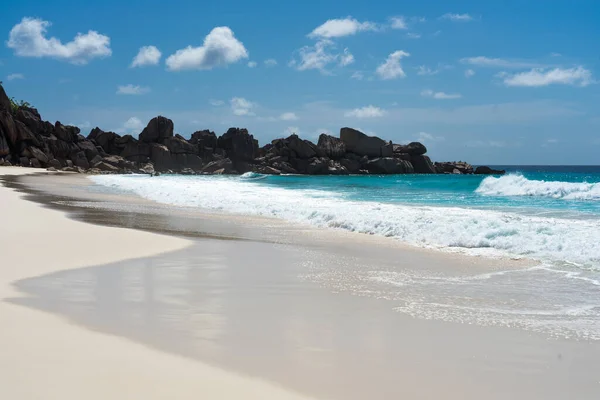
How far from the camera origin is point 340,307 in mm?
6273

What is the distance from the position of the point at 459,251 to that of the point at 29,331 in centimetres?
793

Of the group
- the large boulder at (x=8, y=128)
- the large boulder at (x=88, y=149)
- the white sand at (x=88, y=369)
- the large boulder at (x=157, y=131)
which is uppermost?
the large boulder at (x=157, y=131)

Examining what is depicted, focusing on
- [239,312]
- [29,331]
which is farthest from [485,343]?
[29,331]

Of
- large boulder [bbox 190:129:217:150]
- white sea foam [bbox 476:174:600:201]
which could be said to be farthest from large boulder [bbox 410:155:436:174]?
white sea foam [bbox 476:174:600:201]

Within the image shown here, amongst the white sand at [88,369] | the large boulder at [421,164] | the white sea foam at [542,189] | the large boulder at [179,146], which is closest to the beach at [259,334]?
the white sand at [88,369]

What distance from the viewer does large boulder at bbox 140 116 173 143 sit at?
9612 cm

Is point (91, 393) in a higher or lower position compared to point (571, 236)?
lower

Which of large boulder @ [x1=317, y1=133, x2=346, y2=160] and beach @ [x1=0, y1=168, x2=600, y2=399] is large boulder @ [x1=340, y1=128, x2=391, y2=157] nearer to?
large boulder @ [x1=317, y1=133, x2=346, y2=160]

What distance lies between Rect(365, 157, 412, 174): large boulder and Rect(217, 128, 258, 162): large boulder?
1978 centimetres

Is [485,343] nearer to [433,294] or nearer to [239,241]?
[433,294]

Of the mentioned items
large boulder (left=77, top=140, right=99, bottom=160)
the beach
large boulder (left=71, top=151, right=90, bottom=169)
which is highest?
large boulder (left=77, top=140, right=99, bottom=160)

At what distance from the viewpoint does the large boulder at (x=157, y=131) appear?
315 ft

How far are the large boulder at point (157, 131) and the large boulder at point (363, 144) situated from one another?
30.5 meters

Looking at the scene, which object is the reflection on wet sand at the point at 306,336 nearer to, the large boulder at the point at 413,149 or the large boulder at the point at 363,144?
the large boulder at the point at 363,144
